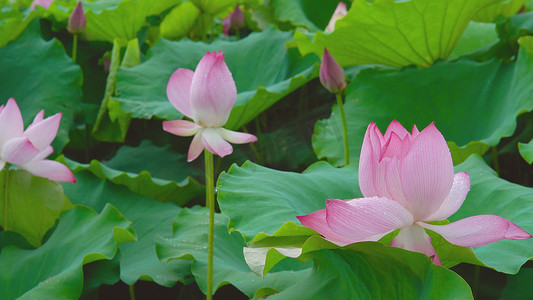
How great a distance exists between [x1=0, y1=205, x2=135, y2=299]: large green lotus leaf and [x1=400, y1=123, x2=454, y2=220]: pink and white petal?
20.9 inches

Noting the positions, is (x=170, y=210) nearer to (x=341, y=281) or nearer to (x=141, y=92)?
(x=141, y=92)

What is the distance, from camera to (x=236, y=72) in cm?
173

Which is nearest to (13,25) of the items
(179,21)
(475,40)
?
(179,21)

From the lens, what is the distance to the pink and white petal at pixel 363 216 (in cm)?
57

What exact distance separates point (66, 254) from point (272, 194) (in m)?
0.43

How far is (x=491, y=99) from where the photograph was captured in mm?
1376

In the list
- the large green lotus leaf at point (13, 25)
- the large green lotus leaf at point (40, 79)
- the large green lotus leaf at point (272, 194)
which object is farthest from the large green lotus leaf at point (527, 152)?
the large green lotus leaf at point (13, 25)

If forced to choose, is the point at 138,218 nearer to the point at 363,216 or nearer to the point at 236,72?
the point at 236,72

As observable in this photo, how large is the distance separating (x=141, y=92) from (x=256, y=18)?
89cm

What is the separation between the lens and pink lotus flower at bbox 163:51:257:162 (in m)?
0.85

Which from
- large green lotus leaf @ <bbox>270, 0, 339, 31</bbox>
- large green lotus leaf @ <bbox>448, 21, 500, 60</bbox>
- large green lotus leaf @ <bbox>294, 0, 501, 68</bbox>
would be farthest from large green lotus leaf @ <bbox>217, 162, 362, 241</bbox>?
large green lotus leaf @ <bbox>270, 0, 339, 31</bbox>

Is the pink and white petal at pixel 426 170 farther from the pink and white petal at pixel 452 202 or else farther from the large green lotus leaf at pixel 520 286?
the large green lotus leaf at pixel 520 286

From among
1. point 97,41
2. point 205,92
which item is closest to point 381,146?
point 205,92

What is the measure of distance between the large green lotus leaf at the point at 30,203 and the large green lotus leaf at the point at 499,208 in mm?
769
